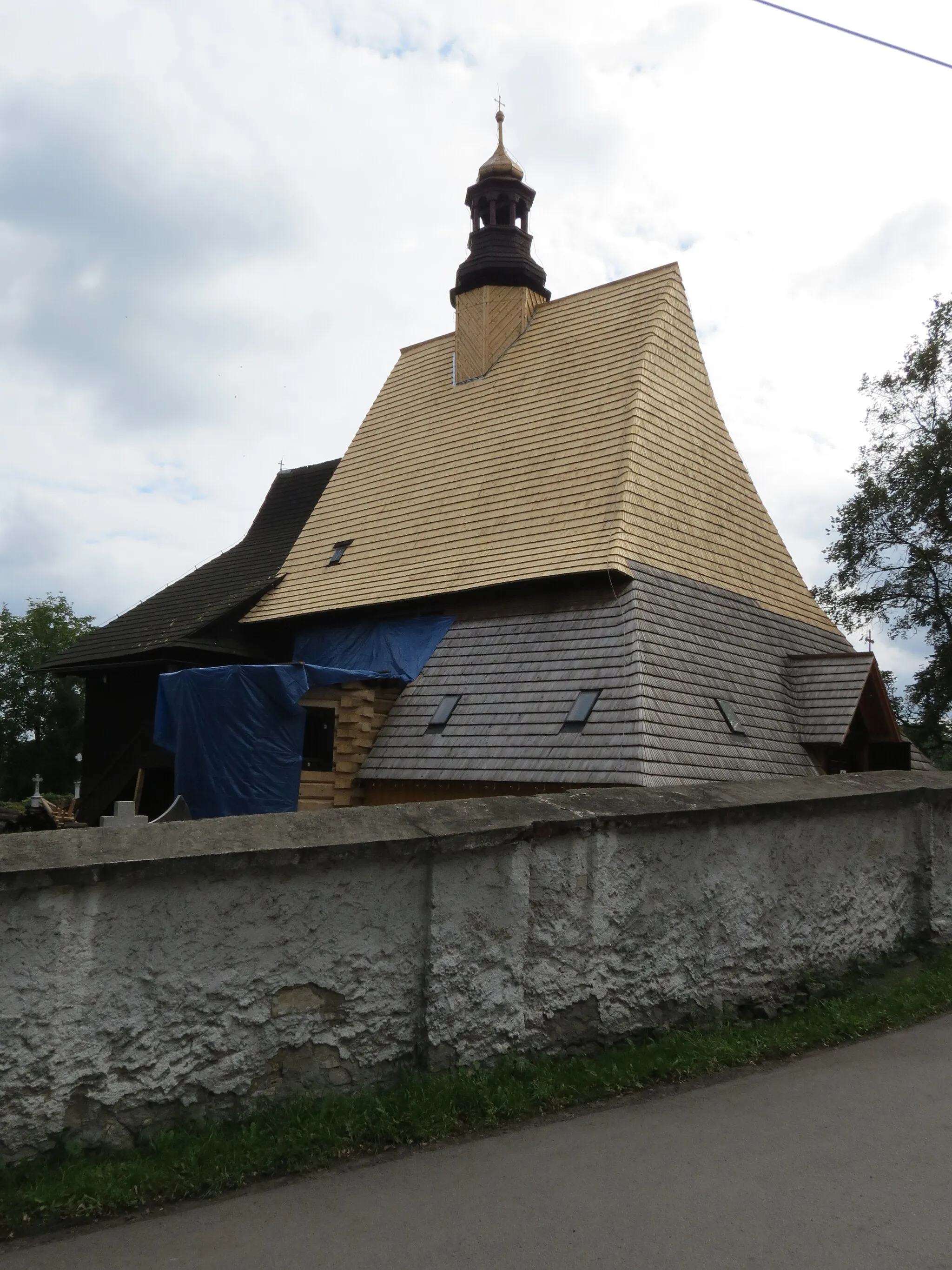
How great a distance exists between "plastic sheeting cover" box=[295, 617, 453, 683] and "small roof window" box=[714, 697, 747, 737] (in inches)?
149

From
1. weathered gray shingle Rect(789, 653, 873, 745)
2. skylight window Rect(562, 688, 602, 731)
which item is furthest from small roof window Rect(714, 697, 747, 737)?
skylight window Rect(562, 688, 602, 731)

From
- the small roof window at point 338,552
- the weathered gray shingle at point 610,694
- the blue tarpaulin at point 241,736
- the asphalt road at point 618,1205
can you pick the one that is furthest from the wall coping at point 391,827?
the small roof window at point 338,552

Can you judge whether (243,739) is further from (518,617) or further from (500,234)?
(500,234)

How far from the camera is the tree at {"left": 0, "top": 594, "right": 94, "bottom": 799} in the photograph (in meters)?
46.7

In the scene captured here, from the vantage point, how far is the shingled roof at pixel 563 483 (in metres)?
13.8

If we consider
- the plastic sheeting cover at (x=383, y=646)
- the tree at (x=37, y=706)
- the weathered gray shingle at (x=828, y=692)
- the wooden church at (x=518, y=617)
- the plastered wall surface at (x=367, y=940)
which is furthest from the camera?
the tree at (x=37, y=706)

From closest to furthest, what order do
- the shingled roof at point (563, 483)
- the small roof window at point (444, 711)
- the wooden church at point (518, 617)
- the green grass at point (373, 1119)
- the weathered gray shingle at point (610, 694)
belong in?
the green grass at point (373, 1119)
the weathered gray shingle at point (610, 694)
the wooden church at point (518, 617)
the small roof window at point (444, 711)
the shingled roof at point (563, 483)

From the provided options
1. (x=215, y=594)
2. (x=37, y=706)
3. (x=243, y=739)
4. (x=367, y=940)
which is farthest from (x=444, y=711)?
(x=37, y=706)

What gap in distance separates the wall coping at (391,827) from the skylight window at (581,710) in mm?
5884

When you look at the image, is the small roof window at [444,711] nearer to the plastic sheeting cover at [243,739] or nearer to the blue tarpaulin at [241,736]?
the blue tarpaulin at [241,736]

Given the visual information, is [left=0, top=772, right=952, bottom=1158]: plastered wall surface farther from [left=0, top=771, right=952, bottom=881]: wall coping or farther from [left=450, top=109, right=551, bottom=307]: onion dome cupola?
[left=450, top=109, right=551, bottom=307]: onion dome cupola

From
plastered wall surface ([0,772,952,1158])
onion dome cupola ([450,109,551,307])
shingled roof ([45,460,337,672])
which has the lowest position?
plastered wall surface ([0,772,952,1158])

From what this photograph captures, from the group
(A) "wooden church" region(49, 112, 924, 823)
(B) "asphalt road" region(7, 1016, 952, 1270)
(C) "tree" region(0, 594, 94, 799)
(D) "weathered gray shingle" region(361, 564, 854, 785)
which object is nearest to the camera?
(B) "asphalt road" region(7, 1016, 952, 1270)

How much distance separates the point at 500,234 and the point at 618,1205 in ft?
59.3
